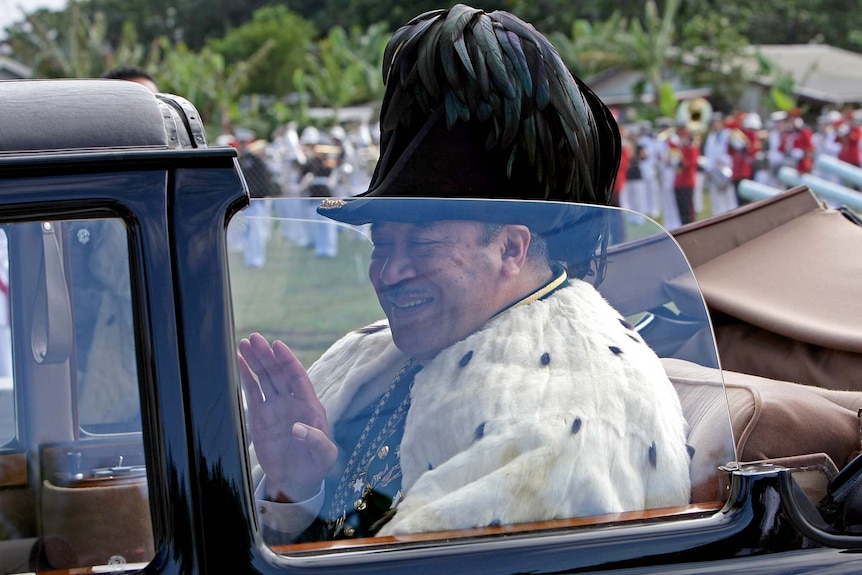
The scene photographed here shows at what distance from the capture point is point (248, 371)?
1317mm

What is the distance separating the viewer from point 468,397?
137 cm

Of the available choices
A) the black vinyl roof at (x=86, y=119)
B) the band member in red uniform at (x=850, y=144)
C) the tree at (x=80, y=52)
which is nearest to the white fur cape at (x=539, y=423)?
the black vinyl roof at (x=86, y=119)

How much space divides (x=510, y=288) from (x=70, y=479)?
71 cm

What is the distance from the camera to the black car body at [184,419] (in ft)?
3.99

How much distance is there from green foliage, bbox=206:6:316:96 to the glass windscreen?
3862 centimetres

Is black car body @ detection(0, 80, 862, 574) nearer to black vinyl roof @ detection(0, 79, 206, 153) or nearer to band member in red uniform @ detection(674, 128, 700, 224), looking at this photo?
black vinyl roof @ detection(0, 79, 206, 153)

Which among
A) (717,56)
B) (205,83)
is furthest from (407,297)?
(717,56)

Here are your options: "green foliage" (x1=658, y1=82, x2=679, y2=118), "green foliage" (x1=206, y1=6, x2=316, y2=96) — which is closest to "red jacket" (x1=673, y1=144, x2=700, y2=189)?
"green foliage" (x1=658, y1=82, x2=679, y2=118)

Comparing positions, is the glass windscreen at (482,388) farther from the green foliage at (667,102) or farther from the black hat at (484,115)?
the green foliage at (667,102)

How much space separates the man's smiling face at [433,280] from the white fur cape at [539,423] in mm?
32

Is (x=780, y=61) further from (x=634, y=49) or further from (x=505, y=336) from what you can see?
(x=505, y=336)

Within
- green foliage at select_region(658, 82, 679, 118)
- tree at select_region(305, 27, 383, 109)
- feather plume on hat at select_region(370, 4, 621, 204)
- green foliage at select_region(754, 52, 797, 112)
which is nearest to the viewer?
feather plume on hat at select_region(370, 4, 621, 204)

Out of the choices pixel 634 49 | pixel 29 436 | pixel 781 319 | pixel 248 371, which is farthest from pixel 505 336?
pixel 634 49

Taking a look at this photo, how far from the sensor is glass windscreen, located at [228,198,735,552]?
1.31 m
